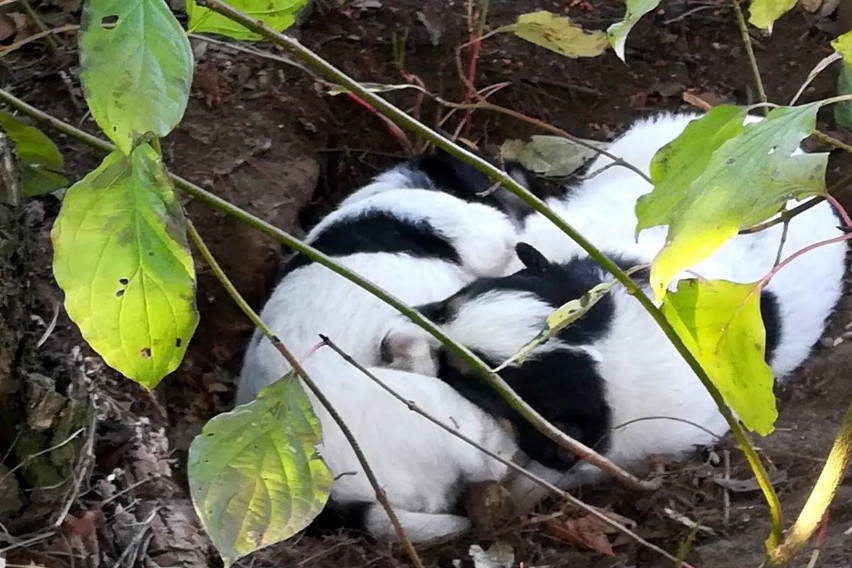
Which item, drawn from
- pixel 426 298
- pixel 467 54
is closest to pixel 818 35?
pixel 467 54

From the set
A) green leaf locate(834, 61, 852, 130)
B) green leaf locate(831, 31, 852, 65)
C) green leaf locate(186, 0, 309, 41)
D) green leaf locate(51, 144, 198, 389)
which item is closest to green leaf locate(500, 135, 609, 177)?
green leaf locate(834, 61, 852, 130)

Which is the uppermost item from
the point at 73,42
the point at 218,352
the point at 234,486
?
the point at 234,486

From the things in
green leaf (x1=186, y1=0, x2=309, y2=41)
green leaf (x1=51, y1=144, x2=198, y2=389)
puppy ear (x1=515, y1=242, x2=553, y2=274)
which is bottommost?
puppy ear (x1=515, y1=242, x2=553, y2=274)

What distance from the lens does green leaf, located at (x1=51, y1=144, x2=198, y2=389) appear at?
803 millimetres

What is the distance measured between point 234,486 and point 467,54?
2.25 m

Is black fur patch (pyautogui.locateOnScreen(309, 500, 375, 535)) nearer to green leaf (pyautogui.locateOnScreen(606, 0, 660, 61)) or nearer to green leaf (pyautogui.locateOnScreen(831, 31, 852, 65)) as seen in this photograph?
green leaf (pyautogui.locateOnScreen(606, 0, 660, 61))

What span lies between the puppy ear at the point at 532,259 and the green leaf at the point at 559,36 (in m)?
0.50

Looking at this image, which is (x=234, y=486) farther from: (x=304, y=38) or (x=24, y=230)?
(x=304, y=38)

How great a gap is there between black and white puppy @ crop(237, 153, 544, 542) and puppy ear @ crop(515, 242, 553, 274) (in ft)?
0.79

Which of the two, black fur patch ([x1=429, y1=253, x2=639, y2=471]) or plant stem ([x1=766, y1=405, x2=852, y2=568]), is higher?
plant stem ([x1=766, y1=405, x2=852, y2=568])

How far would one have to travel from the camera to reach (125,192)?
80cm

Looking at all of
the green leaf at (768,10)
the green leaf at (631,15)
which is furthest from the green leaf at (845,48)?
the green leaf at (768,10)

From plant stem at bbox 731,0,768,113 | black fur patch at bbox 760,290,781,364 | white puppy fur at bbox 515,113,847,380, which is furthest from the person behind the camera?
white puppy fur at bbox 515,113,847,380

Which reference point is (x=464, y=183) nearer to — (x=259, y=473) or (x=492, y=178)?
(x=492, y=178)
